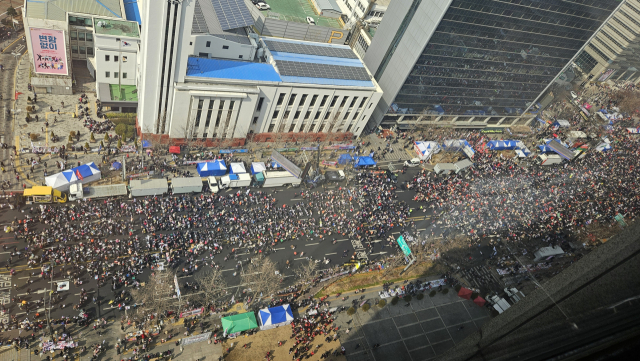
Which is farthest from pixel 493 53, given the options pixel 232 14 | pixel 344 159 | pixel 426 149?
pixel 232 14

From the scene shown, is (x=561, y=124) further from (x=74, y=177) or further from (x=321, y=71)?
(x=74, y=177)

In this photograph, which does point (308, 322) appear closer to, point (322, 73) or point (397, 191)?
point (397, 191)

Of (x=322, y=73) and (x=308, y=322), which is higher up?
(x=322, y=73)

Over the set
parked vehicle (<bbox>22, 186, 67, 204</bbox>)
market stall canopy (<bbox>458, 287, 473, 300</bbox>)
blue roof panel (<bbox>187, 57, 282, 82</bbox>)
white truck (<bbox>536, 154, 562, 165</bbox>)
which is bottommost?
parked vehicle (<bbox>22, 186, 67, 204</bbox>)

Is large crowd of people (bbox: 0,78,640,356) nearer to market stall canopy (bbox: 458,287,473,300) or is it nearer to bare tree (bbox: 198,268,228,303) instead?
bare tree (bbox: 198,268,228,303)

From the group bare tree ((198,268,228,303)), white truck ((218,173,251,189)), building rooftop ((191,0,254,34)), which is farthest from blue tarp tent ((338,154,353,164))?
bare tree ((198,268,228,303))

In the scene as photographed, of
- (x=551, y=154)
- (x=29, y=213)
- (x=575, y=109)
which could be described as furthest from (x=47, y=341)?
(x=575, y=109)

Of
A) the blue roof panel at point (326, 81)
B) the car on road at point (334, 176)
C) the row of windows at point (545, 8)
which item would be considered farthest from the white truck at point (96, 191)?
the row of windows at point (545, 8)
